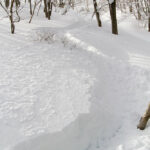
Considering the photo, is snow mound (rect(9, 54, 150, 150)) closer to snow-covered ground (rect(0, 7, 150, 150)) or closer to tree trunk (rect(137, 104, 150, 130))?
snow-covered ground (rect(0, 7, 150, 150))

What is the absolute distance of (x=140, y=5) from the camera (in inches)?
607

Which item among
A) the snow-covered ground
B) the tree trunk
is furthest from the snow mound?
the tree trunk

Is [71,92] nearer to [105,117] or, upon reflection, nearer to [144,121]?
[105,117]

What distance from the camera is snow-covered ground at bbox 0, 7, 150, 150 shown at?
14.1 feet

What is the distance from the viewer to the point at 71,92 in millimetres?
5637

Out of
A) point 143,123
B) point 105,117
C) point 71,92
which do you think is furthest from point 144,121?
point 71,92

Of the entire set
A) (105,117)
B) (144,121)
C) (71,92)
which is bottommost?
(105,117)

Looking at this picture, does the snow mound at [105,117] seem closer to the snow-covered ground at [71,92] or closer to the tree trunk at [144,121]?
the snow-covered ground at [71,92]

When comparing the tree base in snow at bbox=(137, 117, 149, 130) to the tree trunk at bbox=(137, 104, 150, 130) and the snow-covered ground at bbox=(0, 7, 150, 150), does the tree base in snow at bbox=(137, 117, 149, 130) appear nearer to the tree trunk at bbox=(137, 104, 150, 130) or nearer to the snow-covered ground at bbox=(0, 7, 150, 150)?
the tree trunk at bbox=(137, 104, 150, 130)

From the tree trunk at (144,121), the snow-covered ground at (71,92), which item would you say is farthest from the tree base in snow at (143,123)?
the snow-covered ground at (71,92)

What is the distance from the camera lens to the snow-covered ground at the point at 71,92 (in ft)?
14.1

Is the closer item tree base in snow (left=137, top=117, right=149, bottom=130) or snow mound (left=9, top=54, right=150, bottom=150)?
snow mound (left=9, top=54, right=150, bottom=150)

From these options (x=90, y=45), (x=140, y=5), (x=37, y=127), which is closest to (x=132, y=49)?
(x=90, y=45)

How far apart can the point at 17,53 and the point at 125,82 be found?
3.55 metres
